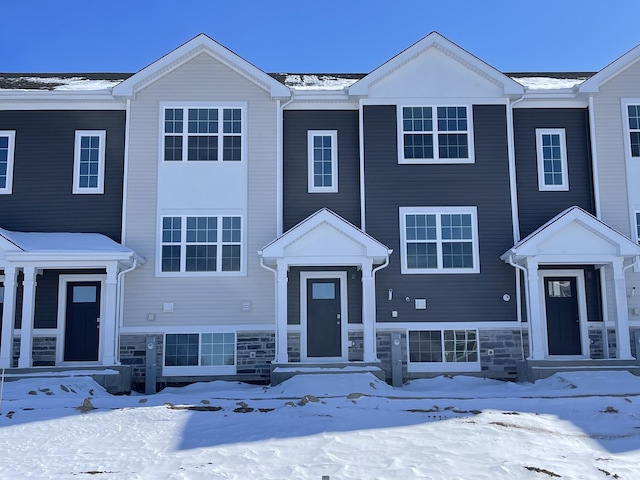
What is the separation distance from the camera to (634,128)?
1664 cm

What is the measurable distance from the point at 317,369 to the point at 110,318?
4810mm

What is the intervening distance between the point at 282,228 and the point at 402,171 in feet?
10.8

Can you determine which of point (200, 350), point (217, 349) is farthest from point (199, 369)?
point (217, 349)

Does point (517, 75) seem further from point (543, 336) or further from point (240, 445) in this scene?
point (240, 445)

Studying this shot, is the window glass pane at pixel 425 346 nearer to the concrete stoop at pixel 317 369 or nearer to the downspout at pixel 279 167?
the concrete stoop at pixel 317 369

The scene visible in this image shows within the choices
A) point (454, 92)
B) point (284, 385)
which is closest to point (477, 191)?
point (454, 92)

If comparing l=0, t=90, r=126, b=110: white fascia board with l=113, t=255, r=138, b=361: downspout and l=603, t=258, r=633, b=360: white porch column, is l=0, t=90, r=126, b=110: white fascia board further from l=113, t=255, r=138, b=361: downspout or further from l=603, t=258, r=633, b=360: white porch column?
l=603, t=258, r=633, b=360: white porch column

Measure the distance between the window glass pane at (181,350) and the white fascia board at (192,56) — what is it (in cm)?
606

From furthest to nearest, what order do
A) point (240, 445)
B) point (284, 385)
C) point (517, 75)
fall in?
point (517, 75)
point (284, 385)
point (240, 445)

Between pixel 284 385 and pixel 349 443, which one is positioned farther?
pixel 284 385

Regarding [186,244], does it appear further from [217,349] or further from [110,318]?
[217,349]

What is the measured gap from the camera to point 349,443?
8461mm

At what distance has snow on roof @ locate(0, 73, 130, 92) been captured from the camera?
→ 17266mm

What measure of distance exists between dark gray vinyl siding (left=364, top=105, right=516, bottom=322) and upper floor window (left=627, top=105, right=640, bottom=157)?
317 centimetres
